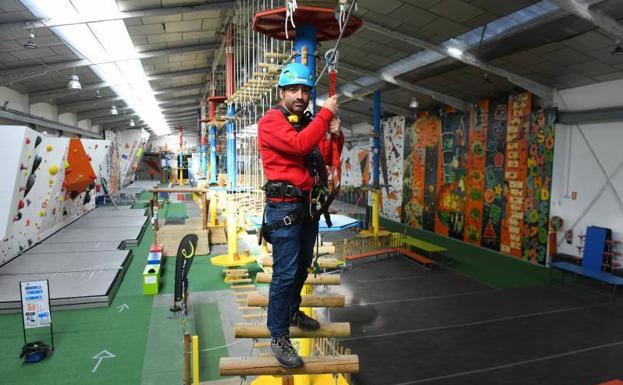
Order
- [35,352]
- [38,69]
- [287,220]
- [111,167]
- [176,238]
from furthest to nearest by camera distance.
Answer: [111,167] < [176,238] < [38,69] < [35,352] < [287,220]

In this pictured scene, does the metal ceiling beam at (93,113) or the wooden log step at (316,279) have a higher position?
the metal ceiling beam at (93,113)

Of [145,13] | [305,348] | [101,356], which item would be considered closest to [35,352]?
[101,356]

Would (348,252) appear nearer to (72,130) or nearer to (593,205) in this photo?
(593,205)

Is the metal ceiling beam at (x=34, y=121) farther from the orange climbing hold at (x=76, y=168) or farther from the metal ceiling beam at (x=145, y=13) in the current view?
the metal ceiling beam at (x=145, y=13)

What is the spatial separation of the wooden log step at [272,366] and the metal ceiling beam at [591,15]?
541cm

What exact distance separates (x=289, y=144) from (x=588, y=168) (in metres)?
8.38

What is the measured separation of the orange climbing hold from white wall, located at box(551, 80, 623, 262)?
1110cm

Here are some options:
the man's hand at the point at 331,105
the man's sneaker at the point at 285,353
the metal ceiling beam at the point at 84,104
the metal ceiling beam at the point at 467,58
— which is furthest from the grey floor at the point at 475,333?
the metal ceiling beam at the point at 84,104

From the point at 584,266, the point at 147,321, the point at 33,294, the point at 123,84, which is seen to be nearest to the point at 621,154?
the point at 584,266

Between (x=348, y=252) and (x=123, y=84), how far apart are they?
913 centimetres

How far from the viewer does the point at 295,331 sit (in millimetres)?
2324

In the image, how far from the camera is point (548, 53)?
6980mm

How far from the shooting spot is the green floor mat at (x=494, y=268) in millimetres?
7992

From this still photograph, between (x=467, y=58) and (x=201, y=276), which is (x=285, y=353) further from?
(x=467, y=58)
